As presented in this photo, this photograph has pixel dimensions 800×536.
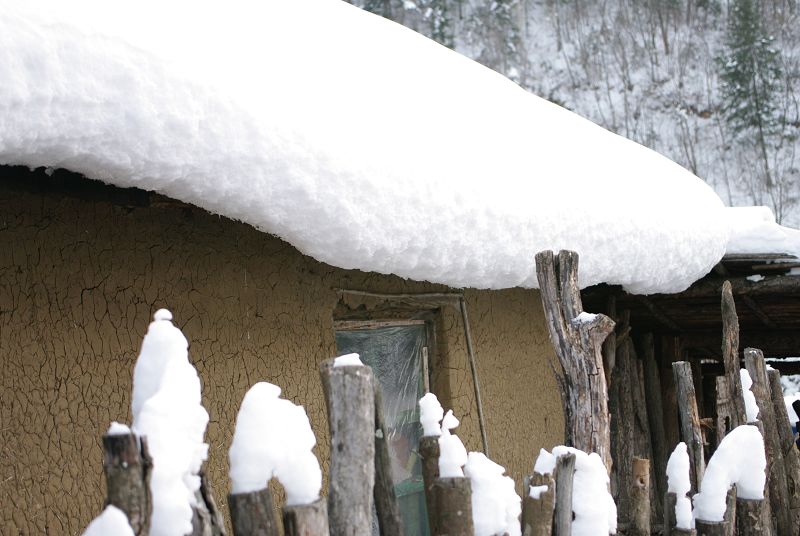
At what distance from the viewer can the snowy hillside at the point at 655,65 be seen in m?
24.6

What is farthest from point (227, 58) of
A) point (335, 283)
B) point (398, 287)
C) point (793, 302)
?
point (793, 302)

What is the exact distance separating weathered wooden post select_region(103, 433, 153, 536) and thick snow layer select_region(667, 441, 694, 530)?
1.87 metres

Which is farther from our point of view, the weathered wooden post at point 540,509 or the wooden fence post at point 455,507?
the weathered wooden post at point 540,509

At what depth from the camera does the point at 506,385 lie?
486 cm

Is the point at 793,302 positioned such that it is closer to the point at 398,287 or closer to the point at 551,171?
the point at 551,171

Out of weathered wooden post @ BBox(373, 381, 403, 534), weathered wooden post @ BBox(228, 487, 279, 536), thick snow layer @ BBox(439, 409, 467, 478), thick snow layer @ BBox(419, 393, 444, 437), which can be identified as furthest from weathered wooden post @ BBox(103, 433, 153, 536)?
thick snow layer @ BBox(419, 393, 444, 437)

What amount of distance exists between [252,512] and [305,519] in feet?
0.33

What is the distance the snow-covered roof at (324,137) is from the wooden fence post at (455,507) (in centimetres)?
110

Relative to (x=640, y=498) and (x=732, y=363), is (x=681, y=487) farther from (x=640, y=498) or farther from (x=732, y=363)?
(x=732, y=363)

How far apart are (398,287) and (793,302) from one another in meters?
3.99

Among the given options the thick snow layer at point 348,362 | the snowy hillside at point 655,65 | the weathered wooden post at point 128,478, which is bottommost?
the weathered wooden post at point 128,478

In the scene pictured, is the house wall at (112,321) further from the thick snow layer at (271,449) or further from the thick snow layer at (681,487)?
the thick snow layer at (681,487)

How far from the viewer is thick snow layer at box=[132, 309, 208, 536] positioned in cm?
151

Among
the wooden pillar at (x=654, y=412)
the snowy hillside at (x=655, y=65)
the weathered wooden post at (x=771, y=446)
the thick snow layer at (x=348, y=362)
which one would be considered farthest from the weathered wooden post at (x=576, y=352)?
the snowy hillside at (x=655, y=65)
